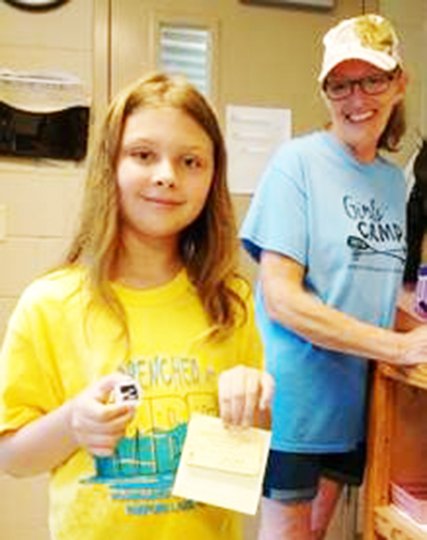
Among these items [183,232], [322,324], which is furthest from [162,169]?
[322,324]

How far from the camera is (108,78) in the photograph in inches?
87.4

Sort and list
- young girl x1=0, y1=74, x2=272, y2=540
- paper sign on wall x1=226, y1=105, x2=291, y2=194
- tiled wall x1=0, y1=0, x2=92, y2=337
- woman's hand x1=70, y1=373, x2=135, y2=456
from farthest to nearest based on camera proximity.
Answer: paper sign on wall x1=226, y1=105, x2=291, y2=194 < tiled wall x1=0, y1=0, x2=92, y2=337 < young girl x1=0, y1=74, x2=272, y2=540 < woman's hand x1=70, y1=373, x2=135, y2=456

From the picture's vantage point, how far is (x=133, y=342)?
3.13 feet

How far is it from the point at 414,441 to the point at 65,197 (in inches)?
50.3

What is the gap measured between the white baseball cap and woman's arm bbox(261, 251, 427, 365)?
1.30ft

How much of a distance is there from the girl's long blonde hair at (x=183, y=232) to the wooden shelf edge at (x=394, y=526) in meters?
→ 0.54

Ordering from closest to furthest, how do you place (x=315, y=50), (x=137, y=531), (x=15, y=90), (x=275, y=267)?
(x=137, y=531)
(x=275, y=267)
(x=15, y=90)
(x=315, y=50)

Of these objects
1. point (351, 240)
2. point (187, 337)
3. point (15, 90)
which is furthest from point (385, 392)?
point (15, 90)

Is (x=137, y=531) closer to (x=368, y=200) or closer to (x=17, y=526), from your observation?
(x=368, y=200)

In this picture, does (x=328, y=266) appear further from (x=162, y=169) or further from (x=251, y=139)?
(x=251, y=139)

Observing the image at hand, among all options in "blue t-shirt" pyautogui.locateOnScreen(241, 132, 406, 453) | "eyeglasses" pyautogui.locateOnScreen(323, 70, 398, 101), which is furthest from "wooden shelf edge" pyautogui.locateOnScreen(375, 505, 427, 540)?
"eyeglasses" pyautogui.locateOnScreen(323, 70, 398, 101)

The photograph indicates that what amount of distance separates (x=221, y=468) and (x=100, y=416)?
16 cm

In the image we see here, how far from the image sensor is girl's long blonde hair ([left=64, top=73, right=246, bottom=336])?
38.5 inches

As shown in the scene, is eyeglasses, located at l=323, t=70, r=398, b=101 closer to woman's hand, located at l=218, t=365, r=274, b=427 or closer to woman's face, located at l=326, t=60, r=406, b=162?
woman's face, located at l=326, t=60, r=406, b=162
